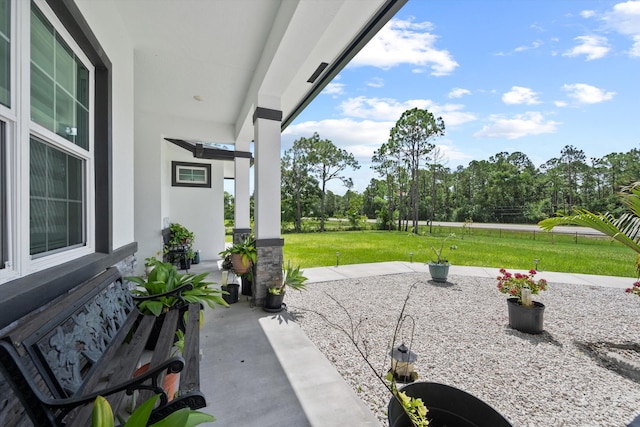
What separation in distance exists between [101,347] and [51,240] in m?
0.76

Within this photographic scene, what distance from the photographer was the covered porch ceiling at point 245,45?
2.53 meters

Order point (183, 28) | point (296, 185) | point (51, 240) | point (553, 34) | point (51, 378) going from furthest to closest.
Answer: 1. point (296, 185)
2. point (553, 34)
3. point (183, 28)
4. point (51, 240)
5. point (51, 378)

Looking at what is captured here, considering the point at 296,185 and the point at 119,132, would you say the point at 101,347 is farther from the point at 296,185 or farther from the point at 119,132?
the point at 296,185

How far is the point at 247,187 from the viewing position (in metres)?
6.73

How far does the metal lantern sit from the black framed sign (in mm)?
6998

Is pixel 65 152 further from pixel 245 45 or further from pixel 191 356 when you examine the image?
pixel 245 45

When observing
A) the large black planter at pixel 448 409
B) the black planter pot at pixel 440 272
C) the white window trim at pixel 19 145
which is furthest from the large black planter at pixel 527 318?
the white window trim at pixel 19 145

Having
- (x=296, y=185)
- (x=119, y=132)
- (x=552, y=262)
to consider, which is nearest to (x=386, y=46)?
(x=119, y=132)

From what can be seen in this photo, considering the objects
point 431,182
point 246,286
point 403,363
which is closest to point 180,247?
point 246,286

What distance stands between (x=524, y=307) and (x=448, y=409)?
2818 millimetres

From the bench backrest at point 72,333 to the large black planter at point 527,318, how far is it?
447 centimetres

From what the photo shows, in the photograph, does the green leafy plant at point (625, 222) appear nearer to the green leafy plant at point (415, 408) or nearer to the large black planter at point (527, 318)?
the large black planter at point (527, 318)

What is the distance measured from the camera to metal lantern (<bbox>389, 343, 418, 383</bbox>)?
6.89ft

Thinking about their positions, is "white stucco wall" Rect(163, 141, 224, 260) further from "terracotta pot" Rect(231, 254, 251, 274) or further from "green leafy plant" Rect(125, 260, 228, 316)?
"green leafy plant" Rect(125, 260, 228, 316)
